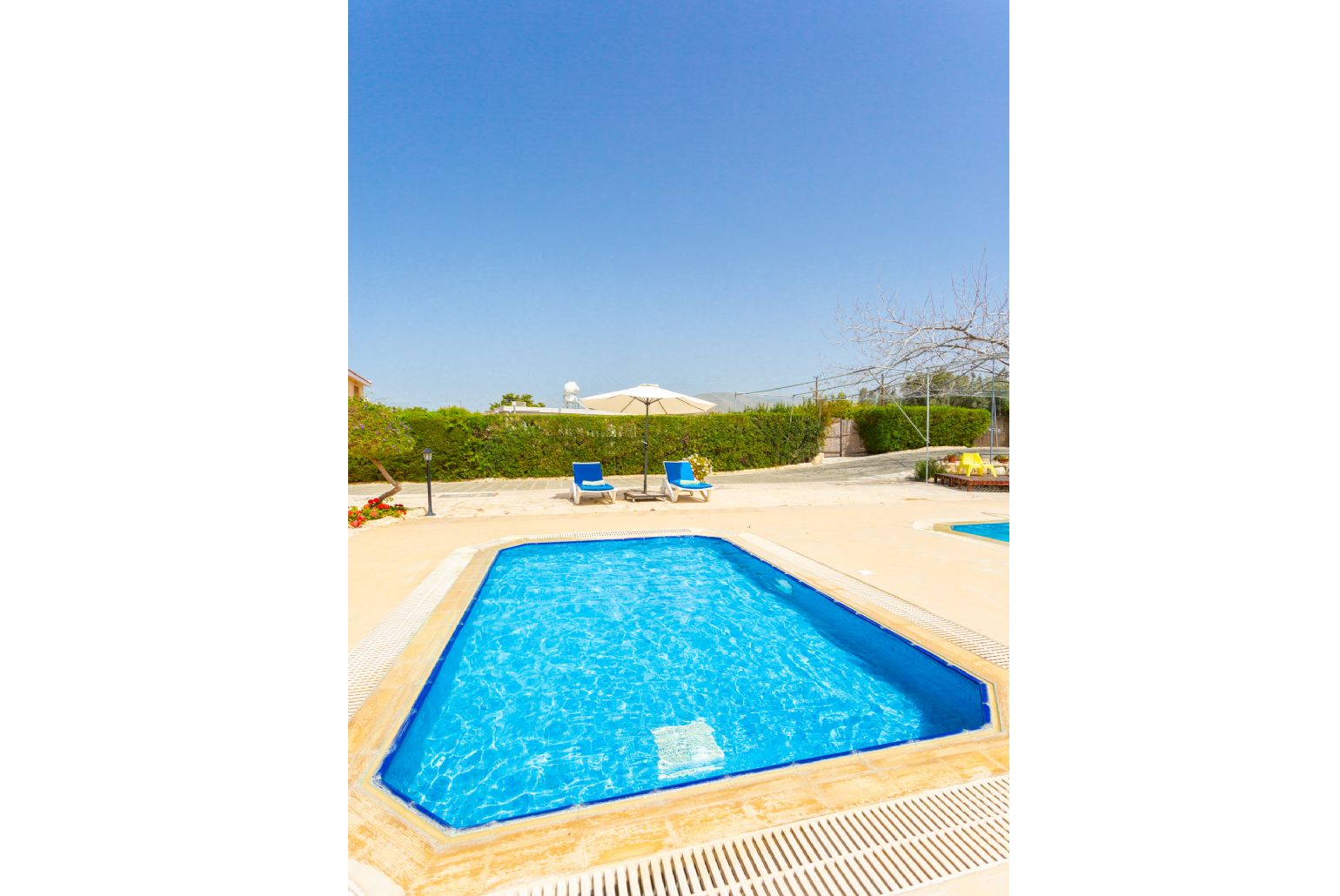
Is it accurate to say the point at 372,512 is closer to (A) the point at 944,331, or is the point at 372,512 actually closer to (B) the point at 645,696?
(B) the point at 645,696

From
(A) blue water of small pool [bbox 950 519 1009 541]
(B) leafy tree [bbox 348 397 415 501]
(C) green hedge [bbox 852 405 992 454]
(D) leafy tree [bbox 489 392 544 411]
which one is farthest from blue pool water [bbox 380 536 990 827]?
(D) leafy tree [bbox 489 392 544 411]

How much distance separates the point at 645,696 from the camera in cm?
383

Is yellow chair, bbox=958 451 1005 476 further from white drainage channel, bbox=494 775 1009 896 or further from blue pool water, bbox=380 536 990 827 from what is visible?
white drainage channel, bbox=494 775 1009 896

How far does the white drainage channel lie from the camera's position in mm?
1912

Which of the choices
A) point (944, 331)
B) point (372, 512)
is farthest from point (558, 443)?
point (944, 331)

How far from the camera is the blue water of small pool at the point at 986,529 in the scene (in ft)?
26.9

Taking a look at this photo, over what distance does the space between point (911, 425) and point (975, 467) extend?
31.9ft

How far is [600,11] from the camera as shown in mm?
8688

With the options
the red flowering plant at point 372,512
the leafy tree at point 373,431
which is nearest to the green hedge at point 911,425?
the leafy tree at point 373,431
